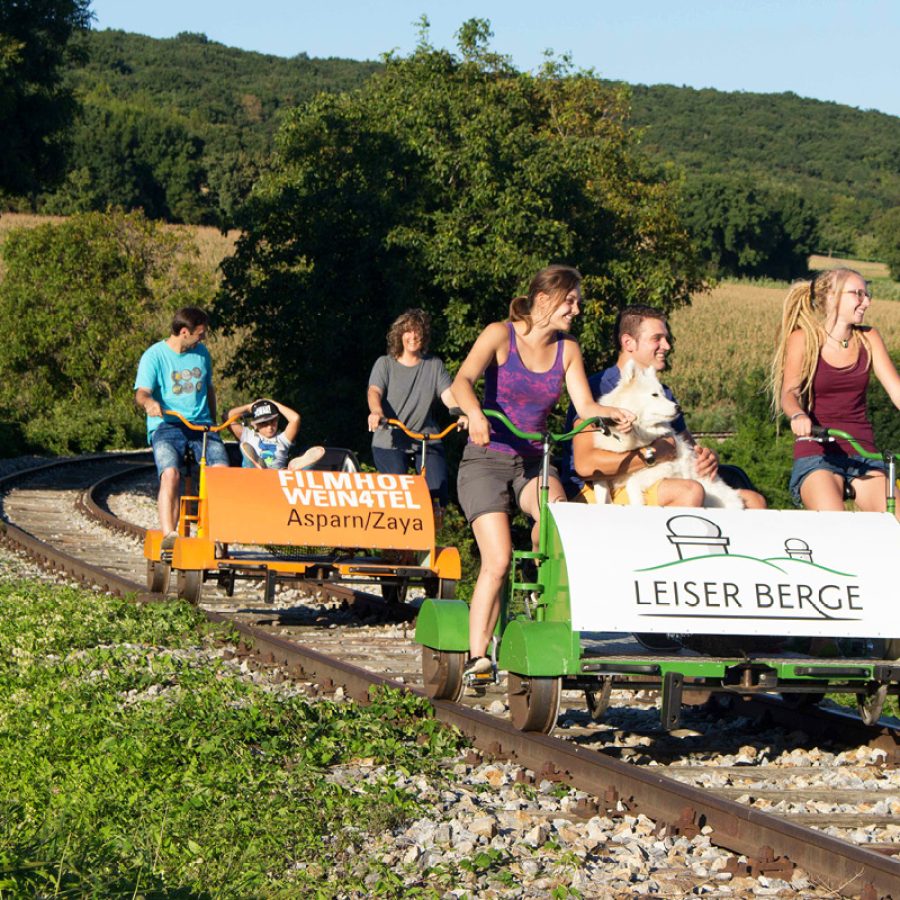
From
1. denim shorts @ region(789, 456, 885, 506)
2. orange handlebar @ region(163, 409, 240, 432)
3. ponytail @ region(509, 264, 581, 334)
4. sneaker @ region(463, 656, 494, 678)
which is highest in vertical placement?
ponytail @ region(509, 264, 581, 334)

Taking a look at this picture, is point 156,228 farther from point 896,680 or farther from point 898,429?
point 896,680

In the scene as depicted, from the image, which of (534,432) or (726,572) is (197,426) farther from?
(726,572)

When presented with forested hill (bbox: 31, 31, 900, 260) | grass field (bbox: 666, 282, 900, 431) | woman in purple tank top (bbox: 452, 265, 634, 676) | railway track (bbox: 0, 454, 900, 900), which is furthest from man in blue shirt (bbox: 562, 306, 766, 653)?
forested hill (bbox: 31, 31, 900, 260)

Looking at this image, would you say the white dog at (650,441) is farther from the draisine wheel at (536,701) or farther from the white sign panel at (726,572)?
the draisine wheel at (536,701)

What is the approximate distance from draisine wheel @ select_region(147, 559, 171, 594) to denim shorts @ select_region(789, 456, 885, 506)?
538 centimetres

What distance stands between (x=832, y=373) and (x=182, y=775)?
3.77 meters

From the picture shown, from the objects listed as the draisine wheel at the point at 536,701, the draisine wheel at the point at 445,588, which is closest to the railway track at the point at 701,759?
the draisine wheel at the point at 536,701

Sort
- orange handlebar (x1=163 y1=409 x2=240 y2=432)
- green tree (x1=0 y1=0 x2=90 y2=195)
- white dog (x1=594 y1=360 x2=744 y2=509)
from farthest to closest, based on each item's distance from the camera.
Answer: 1. green tree (x1=0 y1=0 x2=90 y2=195)
2. orange handlebar (x1=163 y1=409 x2=240 y2=432)
3. white dog (x1=594 y1=360 x2=744 y2=509)

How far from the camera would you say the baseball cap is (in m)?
11.5

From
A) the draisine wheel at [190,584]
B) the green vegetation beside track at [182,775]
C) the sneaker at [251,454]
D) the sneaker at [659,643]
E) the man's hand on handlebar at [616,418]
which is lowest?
the draisine wheel at [190,584]

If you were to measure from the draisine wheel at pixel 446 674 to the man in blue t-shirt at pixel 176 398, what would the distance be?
4.11 metres

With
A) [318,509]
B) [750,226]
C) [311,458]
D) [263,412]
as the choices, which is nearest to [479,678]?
[318,509]

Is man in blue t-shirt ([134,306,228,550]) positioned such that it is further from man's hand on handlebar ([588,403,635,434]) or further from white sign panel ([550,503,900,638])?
white sign panel ([550,503,900,638])

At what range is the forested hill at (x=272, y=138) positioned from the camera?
108625mm
